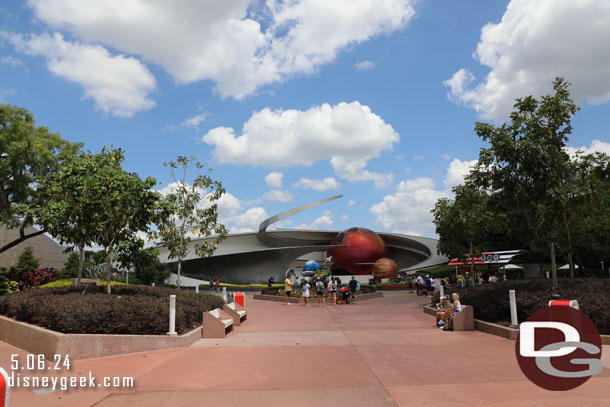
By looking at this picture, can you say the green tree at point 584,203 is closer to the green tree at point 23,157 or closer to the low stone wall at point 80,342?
the low stone wall at point 80,342

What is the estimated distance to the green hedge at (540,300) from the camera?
32.6ft

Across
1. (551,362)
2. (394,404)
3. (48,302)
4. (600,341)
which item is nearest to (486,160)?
(600,341)

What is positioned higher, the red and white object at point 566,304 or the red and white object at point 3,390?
the red and white object at point 3,390

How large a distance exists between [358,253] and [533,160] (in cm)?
4025

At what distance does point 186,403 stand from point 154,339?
446 centimetres

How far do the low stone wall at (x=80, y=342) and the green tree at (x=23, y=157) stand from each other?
13448 mm

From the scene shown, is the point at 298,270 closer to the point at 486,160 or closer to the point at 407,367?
the point at 486,160

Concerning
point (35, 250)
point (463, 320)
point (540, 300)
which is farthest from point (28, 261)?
point (540, 300)

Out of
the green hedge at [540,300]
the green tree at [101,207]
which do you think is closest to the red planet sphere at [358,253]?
the green hedge at [540,300]

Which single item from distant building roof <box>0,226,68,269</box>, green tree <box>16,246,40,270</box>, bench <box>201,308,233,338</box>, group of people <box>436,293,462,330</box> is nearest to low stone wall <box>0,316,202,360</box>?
bench <box>201,308,233,338</box>

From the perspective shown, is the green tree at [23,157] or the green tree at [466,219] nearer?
the green tree at [466,219]

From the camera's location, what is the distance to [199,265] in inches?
2223

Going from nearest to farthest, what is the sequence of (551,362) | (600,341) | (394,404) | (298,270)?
(394,404) < (551,362) < (600,341) < (298,270)

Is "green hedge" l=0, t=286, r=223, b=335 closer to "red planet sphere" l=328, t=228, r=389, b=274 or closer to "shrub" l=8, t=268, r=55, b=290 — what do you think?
"shrub" l=8, t=268, r=55, b=290
